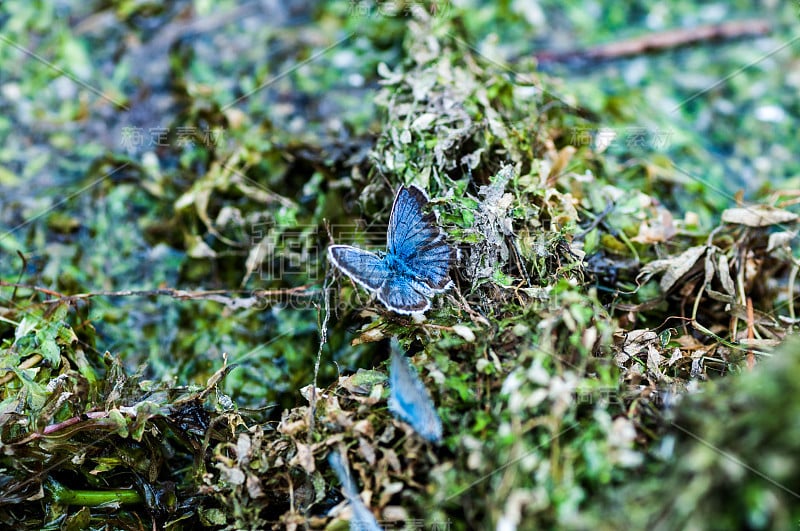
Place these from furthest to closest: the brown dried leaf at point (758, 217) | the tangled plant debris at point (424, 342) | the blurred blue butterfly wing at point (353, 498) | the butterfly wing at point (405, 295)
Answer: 1. the brown dried leaf at point (758, 217)
2. the butterfly wing at point (405, 295)
3. the blurred blue butterfly wing at point (353, 498)
4. the tangled plant debris at point (424, 342)

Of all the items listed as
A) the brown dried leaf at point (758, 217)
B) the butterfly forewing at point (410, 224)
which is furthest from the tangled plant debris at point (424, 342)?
the butterfly forewing at point (410, 224)

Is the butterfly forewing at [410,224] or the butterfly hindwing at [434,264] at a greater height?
the butterfly forewing at [410,224]

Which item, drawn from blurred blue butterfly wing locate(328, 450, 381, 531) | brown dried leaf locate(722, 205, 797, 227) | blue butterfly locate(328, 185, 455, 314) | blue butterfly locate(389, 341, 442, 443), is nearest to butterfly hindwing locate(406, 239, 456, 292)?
blue butterfly locate(328, 185, 455, 314)

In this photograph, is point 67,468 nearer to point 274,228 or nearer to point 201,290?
point 201,290

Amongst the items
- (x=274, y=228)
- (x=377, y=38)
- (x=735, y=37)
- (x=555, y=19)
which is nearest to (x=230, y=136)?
(x=274, y=228)

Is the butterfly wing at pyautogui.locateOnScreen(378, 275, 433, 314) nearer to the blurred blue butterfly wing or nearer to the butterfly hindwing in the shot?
the butterfly hindwing

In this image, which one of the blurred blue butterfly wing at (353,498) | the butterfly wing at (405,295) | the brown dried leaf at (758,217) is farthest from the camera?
the brown dried leaf at (758,217)

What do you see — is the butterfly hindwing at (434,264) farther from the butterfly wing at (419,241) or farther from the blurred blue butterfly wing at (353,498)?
the blurred blue butterfly wing at (353,498)
